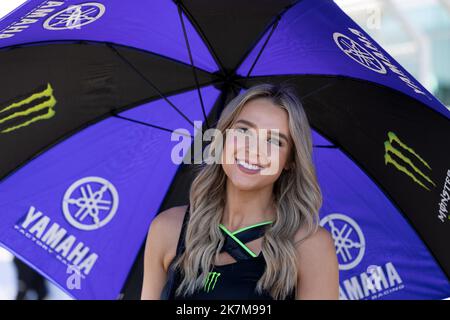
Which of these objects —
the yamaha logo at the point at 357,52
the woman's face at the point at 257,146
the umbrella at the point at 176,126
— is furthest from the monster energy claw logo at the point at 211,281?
the yamaha logo at the point at 357,52

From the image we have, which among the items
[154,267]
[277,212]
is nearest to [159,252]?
[154,267]

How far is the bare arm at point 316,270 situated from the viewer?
2547mm

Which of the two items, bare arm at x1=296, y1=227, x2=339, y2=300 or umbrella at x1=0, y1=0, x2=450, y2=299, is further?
umbrella at x1=0, y1=0, x2=450, y2=299

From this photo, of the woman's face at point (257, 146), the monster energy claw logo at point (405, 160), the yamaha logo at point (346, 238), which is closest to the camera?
the woman's face at point (257, 146)

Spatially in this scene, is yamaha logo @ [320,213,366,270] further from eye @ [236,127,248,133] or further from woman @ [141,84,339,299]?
eye @ [236,127,248,133]

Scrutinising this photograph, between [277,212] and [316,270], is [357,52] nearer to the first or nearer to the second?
[277,212]

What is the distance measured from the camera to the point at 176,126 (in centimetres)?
359

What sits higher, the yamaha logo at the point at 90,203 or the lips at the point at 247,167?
the yamaha logo at the point at 90,203

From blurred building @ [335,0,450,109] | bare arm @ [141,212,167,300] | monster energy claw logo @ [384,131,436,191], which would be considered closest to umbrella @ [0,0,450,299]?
monster energy claw logo @ [384,131,436,191]

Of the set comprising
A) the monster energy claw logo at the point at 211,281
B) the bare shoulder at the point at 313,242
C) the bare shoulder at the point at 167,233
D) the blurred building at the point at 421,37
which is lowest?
the monster energy claw logo at the point at 211,281

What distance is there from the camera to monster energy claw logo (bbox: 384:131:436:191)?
3.43 m

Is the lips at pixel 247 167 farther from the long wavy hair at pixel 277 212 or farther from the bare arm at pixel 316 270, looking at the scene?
the bare arm at pixel 316 270

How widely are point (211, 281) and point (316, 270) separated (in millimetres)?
359
